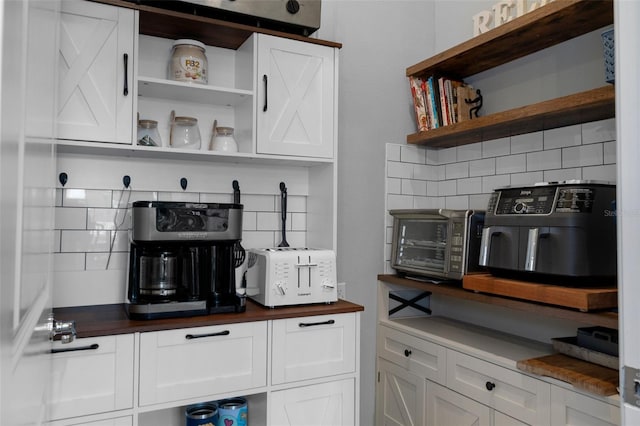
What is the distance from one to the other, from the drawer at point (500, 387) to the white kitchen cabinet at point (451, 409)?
1.3 inches

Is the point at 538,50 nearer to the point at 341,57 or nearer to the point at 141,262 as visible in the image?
the point at 341,57

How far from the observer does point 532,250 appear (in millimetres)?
Result: 1812

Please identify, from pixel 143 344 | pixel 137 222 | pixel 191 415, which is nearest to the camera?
pixel 143 344

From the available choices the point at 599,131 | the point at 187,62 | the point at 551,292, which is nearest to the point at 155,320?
the point at 187,62

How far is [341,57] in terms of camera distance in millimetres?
2629

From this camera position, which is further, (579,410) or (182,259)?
(182,259)

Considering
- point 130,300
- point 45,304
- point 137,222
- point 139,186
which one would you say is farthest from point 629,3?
point 139,186

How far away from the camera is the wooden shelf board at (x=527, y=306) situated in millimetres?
1585

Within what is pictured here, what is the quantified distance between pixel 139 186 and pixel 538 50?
199 centimetres

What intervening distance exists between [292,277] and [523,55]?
159 cm

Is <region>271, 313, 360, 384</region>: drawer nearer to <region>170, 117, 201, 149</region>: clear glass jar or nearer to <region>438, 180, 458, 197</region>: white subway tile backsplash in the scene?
<region>170, 117, 201, 149</region>: clear glass jar

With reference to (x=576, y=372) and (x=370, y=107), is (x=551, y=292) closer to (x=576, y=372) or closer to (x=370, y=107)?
(x=576, y=372)

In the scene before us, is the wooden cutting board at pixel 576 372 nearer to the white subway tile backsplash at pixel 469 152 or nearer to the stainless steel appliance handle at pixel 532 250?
the stainless steel appliance handle at pixel 532 250

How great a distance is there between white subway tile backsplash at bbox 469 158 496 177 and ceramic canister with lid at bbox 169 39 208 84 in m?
1.50
